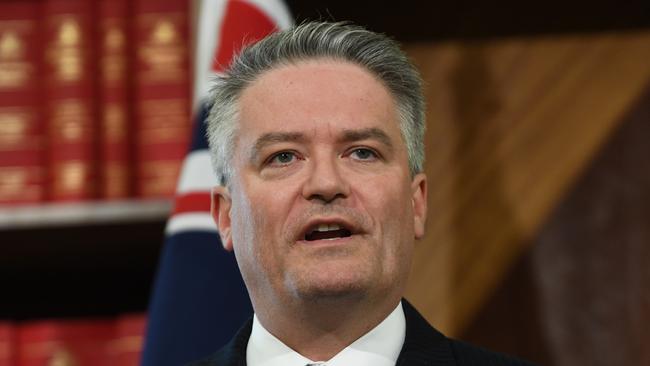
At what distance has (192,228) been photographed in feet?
5.44

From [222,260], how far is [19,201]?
293 millimetres

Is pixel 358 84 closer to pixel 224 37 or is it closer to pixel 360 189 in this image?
pixel 360 189

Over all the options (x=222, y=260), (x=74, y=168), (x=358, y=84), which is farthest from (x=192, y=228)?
(x=358, y=84)

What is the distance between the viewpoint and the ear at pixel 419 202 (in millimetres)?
1220

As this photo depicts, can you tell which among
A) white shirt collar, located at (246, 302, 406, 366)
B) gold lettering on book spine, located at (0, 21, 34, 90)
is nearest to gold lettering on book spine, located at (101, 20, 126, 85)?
gold lettering on book spine, located at (0, 21, 34, 90)

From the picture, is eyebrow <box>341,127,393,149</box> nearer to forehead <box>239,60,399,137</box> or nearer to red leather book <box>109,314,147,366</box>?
forehead <box>239,60,399,137</box>

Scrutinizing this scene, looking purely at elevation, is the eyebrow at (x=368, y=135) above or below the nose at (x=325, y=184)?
above

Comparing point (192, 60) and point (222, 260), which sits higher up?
point (192, 60)

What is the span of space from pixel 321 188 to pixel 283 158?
0.07 metres

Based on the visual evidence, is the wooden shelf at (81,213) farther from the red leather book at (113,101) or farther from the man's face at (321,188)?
the man's face at (321,188)

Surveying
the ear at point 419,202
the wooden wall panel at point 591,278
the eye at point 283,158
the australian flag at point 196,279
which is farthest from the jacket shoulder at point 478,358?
the wooden wall panel at point 591,278

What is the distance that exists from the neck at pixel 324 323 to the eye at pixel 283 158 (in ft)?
0.41

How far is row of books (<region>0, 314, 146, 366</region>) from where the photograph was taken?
176 cm

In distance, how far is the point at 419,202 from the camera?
1.24 metres
